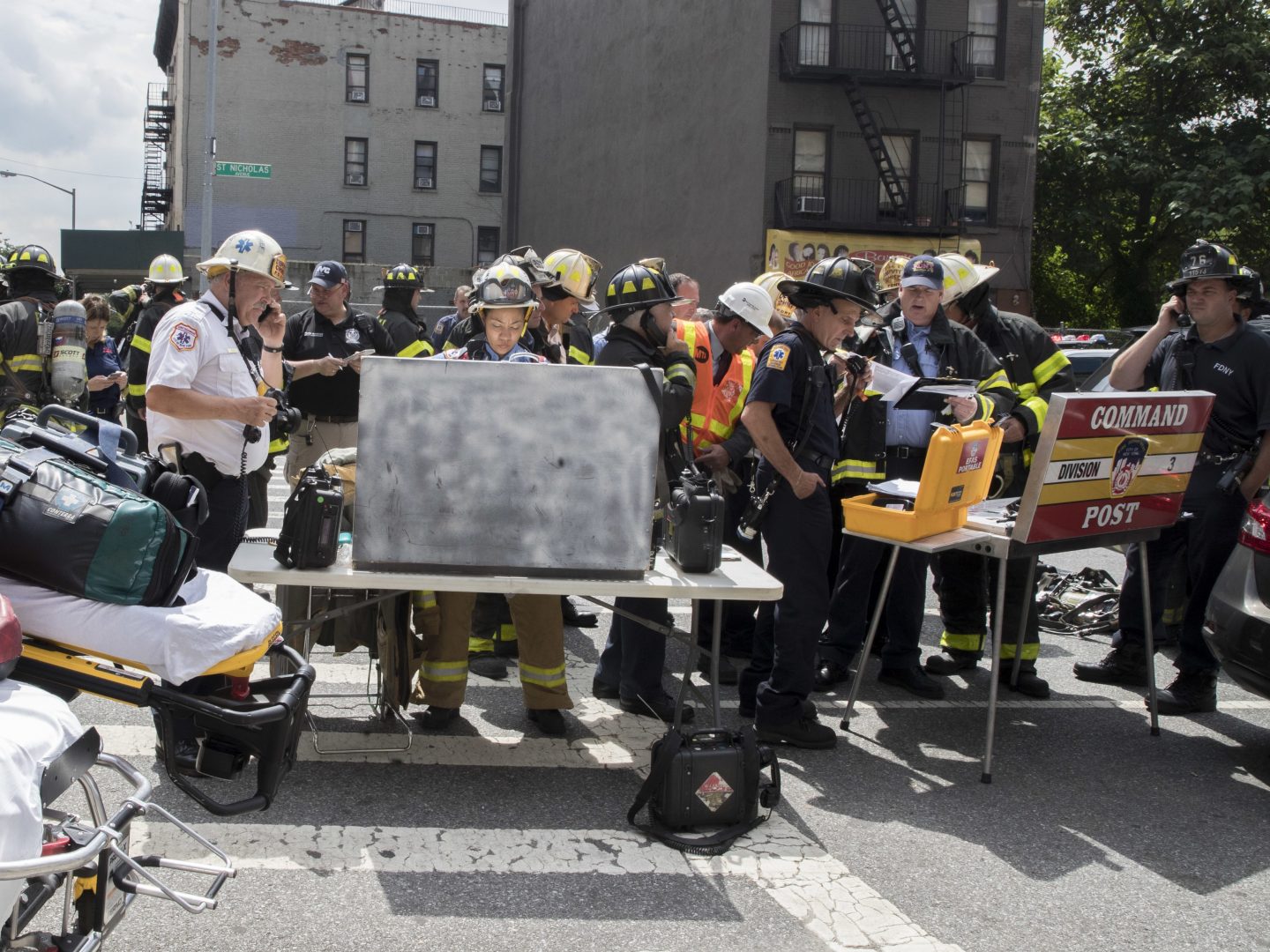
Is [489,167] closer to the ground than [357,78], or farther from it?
closer to the ground

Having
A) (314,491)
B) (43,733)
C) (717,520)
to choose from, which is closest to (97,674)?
(43,733)

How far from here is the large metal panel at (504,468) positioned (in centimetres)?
438

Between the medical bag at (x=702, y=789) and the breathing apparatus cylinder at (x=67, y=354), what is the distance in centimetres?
509

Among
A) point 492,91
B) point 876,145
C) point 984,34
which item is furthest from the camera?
point 492,91

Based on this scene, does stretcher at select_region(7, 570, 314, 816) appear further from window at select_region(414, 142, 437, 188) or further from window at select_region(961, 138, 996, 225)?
window at select_region(414, 142, 437, 188)

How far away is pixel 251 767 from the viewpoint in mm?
4863

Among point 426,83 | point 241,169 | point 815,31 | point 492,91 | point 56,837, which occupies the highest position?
point 426,83

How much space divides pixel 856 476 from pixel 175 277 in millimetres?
5699

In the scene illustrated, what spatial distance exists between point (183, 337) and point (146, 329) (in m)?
3.63

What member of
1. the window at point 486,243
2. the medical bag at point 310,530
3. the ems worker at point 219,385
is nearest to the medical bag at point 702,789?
the medical bag at point 310,530

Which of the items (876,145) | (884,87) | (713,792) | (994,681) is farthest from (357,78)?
(713,792)

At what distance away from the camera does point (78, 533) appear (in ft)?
9.14

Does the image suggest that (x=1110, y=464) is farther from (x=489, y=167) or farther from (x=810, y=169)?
(x=489, y=167)

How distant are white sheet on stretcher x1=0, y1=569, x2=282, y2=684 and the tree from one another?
2915 cm
